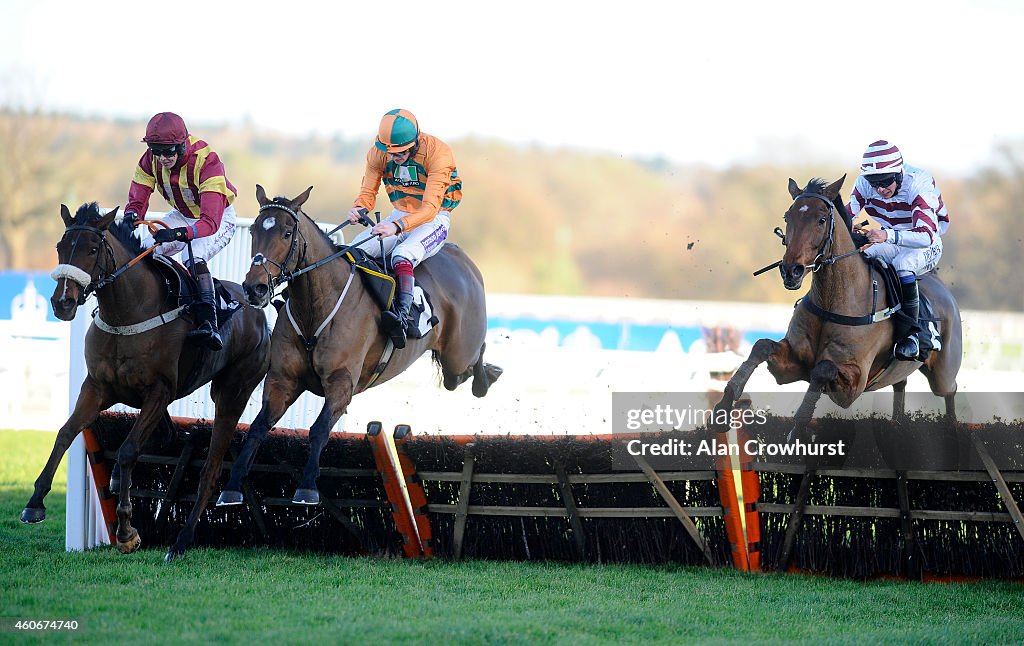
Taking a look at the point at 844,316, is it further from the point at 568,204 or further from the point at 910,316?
the point at 568,204

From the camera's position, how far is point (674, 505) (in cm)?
615

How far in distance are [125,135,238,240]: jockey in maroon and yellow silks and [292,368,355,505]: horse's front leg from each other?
3.77ft

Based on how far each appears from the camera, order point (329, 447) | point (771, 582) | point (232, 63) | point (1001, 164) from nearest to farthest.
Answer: point (771, 582), point (329, 447), point (1001, 164), point (232, 63)

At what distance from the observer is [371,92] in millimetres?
30594

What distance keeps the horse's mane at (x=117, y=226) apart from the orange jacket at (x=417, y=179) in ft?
4.39

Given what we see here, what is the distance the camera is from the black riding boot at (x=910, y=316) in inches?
275

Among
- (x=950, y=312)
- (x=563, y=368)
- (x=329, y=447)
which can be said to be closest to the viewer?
(x=329, y=447)

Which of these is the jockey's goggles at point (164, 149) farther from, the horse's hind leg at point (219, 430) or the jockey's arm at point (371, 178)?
the horse's hind leg at point (219, 430)

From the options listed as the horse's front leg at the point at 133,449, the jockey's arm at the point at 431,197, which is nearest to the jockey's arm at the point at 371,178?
the jockey's arm at the point at 431,197

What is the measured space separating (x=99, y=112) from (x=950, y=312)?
84.2 feet

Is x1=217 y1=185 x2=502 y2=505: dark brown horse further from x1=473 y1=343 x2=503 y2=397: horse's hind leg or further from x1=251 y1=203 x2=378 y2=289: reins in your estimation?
x1=473 y1=343 x2=503 y2=397: horse's hind leg

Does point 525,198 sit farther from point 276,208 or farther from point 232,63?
point 276,208

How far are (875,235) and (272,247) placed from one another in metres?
3.53

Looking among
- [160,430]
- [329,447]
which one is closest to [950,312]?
[329,447]
